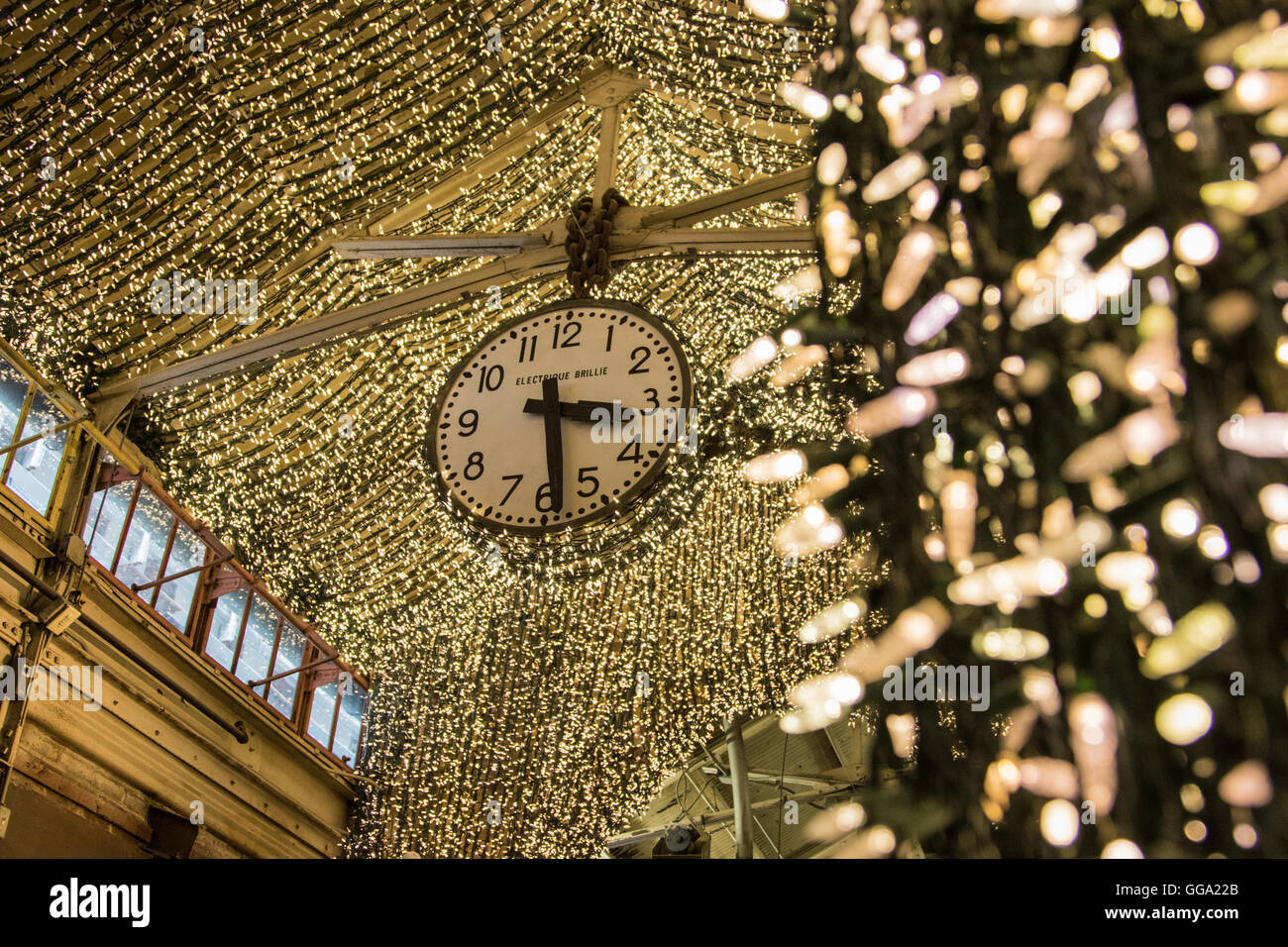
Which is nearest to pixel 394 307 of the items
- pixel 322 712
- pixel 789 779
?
pixel 322 712

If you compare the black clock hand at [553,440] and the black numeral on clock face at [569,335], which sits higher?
the black numeral on clock face at [569,335]

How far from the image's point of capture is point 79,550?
5.76 m

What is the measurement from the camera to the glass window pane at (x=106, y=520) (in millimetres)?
6051

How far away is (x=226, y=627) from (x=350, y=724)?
5.93 feet

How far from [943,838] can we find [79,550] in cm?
598

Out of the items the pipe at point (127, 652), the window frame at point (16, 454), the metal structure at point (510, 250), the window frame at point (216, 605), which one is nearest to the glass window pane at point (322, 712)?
the window frame at point (216, 605)

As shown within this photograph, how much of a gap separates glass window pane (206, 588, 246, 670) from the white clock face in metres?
4.14

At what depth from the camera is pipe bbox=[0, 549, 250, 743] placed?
5.36 meters

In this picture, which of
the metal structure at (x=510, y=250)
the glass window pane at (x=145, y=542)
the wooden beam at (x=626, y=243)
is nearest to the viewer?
the wooden beam at (x=626, y=243)

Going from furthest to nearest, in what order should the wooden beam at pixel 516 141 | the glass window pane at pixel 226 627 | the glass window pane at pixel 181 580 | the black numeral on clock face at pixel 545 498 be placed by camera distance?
the glass window pane at pixel 226 627 → the glass window pane at pixel 181 580 → the wooden beam at pixel 516 141 → the black numeral on clock face at pixel 545 498

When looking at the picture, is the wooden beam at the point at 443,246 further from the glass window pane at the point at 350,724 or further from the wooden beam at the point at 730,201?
the glass window pane at the point at 350,724

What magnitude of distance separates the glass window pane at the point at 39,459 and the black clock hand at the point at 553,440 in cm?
335

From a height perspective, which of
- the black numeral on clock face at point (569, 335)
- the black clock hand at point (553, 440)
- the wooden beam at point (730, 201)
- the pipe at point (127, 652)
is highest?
the wooden beam at point (730, 201)
